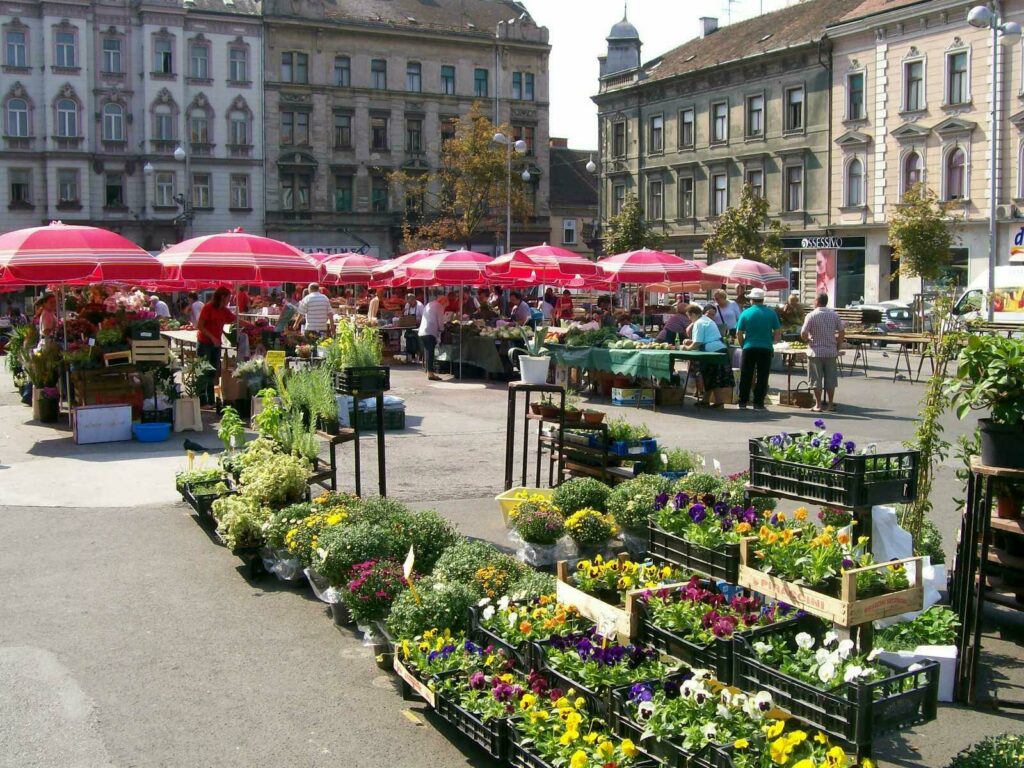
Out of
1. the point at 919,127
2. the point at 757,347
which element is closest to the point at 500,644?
the point at 757,347

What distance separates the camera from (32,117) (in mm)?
51031

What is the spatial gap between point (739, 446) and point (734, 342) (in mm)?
9917

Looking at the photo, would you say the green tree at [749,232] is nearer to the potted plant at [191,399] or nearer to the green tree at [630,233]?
the green tree at [630,233]

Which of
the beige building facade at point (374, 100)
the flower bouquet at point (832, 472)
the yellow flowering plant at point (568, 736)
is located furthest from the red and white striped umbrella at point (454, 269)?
the beige building facade at point (374, 100)

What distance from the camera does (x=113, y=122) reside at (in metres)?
52.6

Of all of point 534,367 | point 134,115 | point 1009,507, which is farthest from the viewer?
point 134,115

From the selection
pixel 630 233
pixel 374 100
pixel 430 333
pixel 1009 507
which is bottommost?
pixel 1009 507

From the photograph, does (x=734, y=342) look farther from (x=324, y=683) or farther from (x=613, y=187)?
(x=613, y=187)

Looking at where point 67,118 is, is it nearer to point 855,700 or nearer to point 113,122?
point 113,122

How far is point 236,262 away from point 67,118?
136 feet

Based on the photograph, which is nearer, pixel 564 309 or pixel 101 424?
pixel 101 424

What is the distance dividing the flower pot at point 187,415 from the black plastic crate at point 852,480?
9.83 metres

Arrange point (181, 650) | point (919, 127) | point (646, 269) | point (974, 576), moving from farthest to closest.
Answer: point (919, 127) < point (646, 269) < point (181, 650) < point (974, 576)

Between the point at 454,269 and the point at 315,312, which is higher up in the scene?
the point at 454,269
